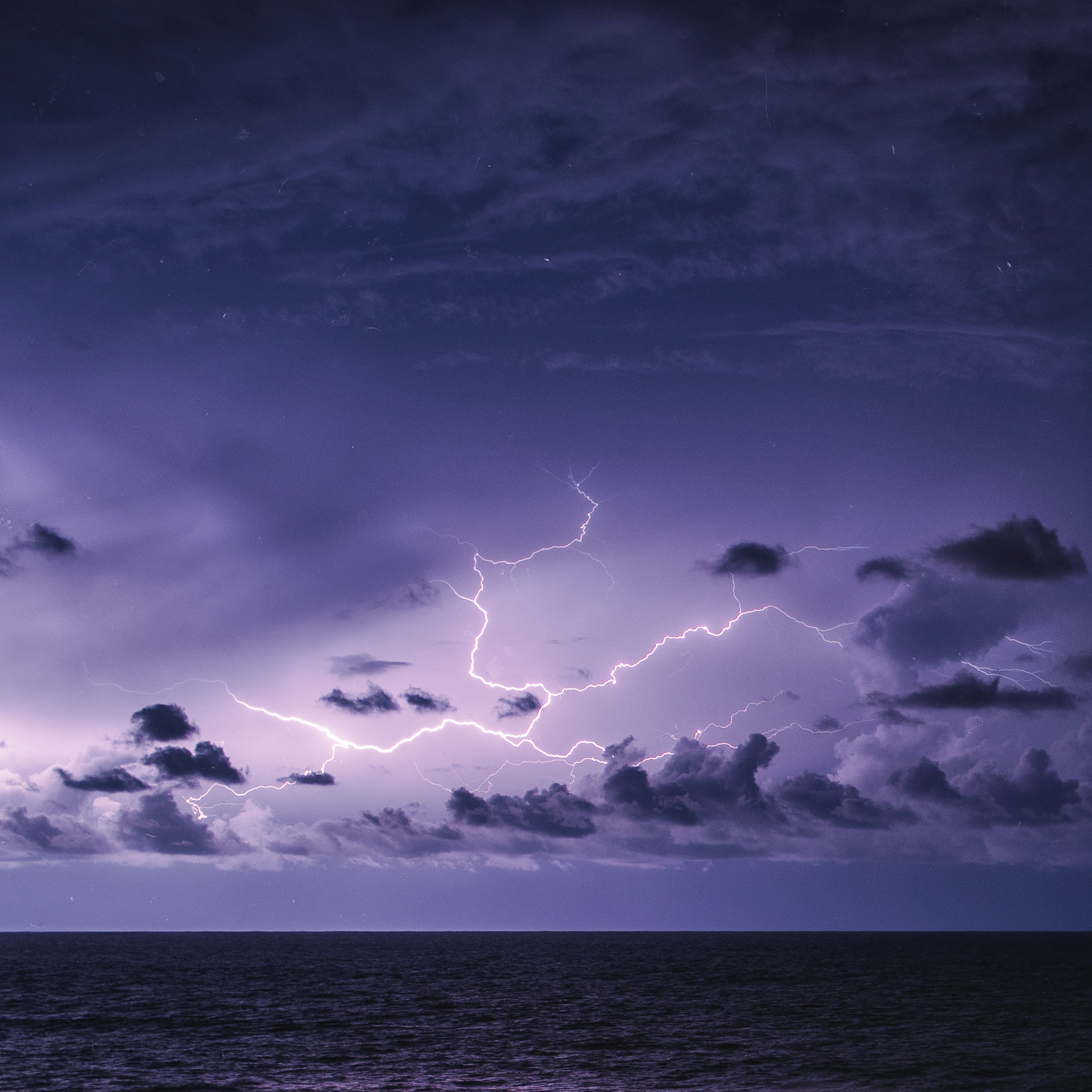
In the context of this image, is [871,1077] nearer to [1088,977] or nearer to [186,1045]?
[186,1045]

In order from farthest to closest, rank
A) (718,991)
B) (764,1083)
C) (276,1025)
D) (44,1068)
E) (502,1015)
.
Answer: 1. (718,991)
2. (502,1015)
3. (276,1025)
4. (44,1068)
5. (764,1083)

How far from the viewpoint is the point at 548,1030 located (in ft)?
186

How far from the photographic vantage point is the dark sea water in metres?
41.4

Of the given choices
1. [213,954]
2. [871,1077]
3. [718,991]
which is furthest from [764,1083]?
[213,954]

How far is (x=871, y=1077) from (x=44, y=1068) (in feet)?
124

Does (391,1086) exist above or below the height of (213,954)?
above

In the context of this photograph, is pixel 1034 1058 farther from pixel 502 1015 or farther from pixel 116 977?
pixel 116 977

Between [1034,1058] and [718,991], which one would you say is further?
[718,991]

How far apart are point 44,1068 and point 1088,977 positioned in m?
106

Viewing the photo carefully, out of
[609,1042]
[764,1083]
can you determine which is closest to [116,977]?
[609,1042]

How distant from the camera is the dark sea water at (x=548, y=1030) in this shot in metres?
41.4

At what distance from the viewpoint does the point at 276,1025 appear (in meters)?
59.4

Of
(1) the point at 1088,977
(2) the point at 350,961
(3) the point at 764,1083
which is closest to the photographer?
(3) the point at 764,1083

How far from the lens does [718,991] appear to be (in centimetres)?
8494
